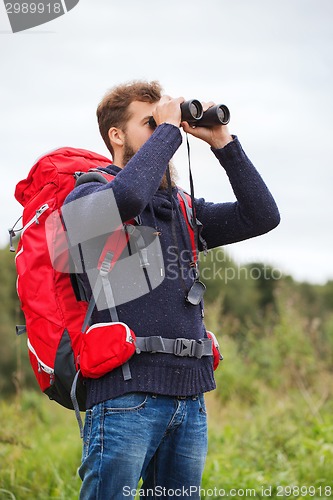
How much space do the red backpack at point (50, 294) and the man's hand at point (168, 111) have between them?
0.40 meters

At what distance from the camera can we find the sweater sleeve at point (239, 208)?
8.77ft

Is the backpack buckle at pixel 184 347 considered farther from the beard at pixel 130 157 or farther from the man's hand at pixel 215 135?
the man's hand at pixel 215 135

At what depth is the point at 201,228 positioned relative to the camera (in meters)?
2.72

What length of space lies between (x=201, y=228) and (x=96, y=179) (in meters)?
0.53

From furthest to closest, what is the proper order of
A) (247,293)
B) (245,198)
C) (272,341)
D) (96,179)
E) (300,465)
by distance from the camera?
1. (247,293)
2. (272,341)
3. (300,465)
4. (245,198)
5. (96,179)

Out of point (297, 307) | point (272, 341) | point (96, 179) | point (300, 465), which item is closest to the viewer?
point (96, 179)

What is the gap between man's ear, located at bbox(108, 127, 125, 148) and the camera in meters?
2.73

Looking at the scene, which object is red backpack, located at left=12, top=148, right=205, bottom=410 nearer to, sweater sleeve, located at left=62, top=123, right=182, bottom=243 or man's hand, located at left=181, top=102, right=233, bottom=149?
sweater sleeve, located at left=62, top=123, right=182, bottom=243

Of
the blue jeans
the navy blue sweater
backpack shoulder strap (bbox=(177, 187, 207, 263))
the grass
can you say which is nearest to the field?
the grass

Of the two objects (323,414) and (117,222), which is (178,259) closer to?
(117,222)

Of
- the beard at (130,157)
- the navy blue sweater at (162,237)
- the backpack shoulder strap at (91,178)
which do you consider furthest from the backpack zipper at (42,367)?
the beard at (130,157)

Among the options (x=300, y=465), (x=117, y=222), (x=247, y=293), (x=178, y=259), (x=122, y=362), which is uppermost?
(x=117, y=222)

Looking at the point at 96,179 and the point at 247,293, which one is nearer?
the point at 96,179

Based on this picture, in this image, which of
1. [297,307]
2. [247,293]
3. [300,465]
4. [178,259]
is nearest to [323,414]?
[300,465]
